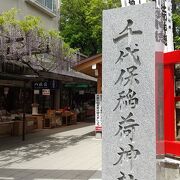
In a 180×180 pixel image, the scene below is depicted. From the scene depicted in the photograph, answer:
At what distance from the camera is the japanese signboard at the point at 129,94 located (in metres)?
4.97

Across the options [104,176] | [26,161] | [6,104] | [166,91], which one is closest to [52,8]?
[6,104]

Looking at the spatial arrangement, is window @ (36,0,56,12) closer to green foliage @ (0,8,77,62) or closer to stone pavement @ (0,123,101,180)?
green foliage @ (0,8,77,62)

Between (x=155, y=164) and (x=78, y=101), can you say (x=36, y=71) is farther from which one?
(x=78, y=101)

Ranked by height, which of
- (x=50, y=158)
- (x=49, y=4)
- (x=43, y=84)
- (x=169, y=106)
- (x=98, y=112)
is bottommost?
(x=50, y=158)

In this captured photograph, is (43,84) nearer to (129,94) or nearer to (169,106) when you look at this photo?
(169,106)

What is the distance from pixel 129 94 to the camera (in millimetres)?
5145

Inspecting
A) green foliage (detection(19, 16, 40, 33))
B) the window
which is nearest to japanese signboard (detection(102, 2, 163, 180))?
green foliage (detection(19, 16, 40, 33))

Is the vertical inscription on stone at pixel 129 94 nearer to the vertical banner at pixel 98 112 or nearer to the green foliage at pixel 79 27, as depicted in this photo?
the vertical banner at pixel 98 112

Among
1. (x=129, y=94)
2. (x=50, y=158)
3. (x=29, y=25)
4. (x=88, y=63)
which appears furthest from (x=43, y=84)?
(x=129, y=94)

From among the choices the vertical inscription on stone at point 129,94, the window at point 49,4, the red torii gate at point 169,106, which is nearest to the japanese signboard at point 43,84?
the window at point 49,4

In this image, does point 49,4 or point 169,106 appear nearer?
point 169,106

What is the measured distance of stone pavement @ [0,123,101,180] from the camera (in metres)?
8.79

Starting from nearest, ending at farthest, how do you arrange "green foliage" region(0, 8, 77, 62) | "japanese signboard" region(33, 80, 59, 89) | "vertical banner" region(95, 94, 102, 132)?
"green foliage" region(0, 8, 77, 62) → "vertical banner" region(95, 94, 102, 132) → "japanese signboard" region(33, 80, 59, 89)

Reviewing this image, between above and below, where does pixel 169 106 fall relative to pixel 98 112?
above
